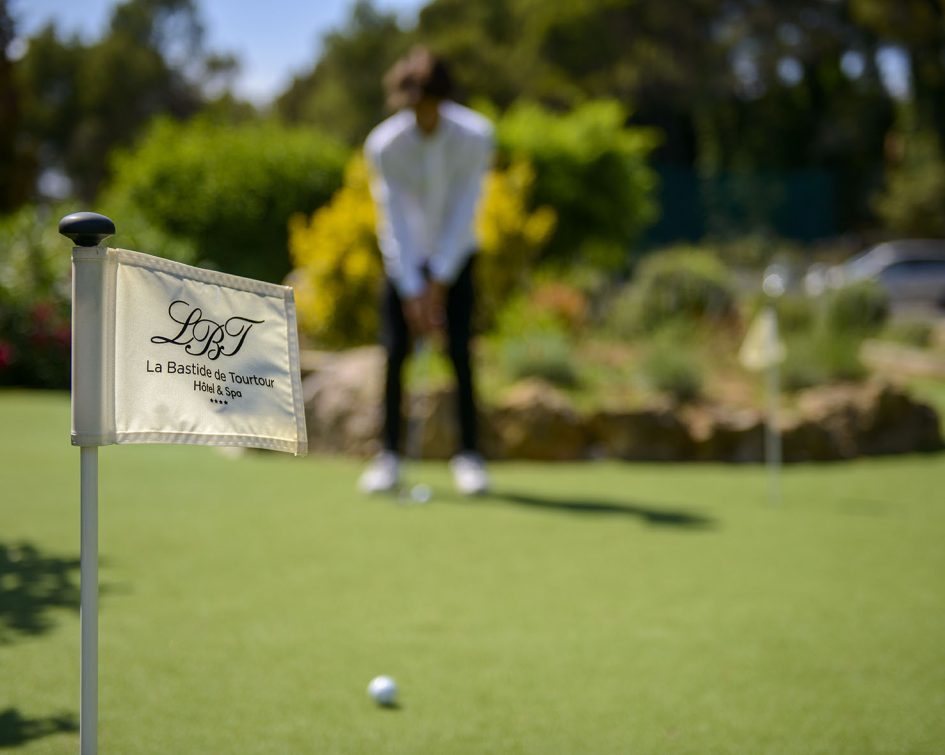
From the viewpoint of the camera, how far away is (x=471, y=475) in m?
5.29

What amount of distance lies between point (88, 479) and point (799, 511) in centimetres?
400

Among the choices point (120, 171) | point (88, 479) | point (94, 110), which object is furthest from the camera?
point (94, 110)

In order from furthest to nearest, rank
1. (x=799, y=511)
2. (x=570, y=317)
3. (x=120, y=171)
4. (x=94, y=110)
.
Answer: (x=94, y=110) → (x=120, y=171) → (x=570, y=317) → (x=799, y=511)

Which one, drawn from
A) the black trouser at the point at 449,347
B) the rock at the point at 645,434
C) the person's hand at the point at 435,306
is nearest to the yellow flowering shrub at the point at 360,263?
the rock at the point at 645,434

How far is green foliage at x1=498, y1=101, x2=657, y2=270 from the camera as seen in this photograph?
1636cm

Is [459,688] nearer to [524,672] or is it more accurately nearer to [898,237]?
[524,672]

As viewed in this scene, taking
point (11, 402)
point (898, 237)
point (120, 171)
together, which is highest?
point (898, 237)

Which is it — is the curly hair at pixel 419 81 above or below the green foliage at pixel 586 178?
below

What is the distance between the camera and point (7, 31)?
777cm

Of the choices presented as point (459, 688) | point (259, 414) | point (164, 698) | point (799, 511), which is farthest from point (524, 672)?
point (799, 511)

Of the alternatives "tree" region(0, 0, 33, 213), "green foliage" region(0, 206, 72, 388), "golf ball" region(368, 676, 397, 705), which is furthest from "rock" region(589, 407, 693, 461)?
"tree" region(0, 0, 33, 213)

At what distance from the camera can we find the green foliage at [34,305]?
389 inches

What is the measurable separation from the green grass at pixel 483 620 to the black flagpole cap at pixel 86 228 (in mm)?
1100

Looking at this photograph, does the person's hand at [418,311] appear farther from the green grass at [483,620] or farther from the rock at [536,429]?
the rock at [536,429]
